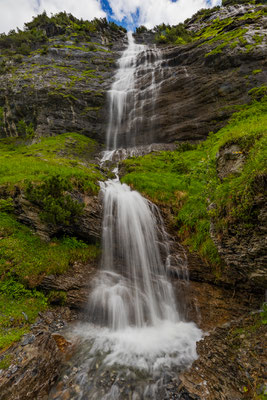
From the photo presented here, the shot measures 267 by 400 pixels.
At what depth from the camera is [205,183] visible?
27.0 ft

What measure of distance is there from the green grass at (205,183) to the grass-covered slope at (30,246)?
445 cm

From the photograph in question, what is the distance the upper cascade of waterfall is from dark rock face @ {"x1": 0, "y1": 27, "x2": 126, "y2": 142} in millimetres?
1524

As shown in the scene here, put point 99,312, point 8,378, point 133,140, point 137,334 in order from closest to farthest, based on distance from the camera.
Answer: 1. point 8,378
2. point 137,334
3. point 99,312
4. point 133,140

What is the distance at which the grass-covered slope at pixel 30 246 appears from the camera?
666 centimetres

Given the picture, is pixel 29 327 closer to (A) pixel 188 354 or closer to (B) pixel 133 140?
(A) pixel 188 354

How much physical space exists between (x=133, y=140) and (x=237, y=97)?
11759mm

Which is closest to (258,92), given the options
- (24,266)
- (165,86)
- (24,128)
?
(165,86)

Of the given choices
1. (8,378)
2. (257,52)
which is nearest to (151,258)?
(8,378)

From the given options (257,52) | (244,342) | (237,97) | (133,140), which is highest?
(257,52)

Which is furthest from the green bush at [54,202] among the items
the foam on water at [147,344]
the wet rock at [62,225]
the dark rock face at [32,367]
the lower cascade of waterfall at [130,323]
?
the foam on water at [147,344]

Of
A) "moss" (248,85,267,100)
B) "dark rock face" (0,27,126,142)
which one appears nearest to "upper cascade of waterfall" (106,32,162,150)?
"dark rock face" (0,27,126,142)

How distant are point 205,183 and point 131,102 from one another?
22.8m

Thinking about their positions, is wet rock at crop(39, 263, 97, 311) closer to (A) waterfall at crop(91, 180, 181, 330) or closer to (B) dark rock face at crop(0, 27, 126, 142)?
(A) waterfall at crop(91, 180, 181, 330)

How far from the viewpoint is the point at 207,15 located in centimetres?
4462
